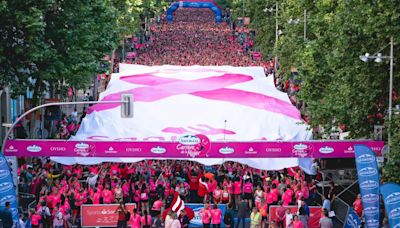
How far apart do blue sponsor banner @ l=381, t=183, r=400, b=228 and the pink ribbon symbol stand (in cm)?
1605

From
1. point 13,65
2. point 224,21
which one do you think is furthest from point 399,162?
point 224,21

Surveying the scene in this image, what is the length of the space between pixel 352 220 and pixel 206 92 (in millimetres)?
18079

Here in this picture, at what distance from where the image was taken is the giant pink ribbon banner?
3322cm

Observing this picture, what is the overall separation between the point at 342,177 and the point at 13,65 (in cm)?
1343

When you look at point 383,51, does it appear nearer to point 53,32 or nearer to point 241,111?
point 241,111

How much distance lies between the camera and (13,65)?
3938 cm

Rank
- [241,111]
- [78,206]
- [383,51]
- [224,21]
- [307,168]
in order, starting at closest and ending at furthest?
[78,206]
[383,51]
[307,168]
[241,111]
[224,21]

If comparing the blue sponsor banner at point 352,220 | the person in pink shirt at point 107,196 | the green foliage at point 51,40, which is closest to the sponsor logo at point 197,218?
the person in pink shirt at point 107,196

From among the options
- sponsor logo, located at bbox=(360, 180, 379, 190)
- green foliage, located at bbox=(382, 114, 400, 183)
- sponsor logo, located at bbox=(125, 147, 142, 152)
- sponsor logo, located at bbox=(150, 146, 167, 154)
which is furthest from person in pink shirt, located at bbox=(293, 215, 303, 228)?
sponsor logo, located at bbox=(125, 147, 142, 152)

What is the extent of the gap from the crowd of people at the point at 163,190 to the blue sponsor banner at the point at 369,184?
1.99 meters

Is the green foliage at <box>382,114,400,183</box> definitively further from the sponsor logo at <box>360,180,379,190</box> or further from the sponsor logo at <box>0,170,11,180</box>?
the sponsor logo at <box>0,170,11,180</box>

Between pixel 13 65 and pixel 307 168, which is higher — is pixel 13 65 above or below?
above

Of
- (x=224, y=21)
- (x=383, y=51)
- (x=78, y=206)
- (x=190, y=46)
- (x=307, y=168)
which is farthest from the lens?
(x=224, y=21)

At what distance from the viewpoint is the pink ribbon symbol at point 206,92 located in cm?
4388
